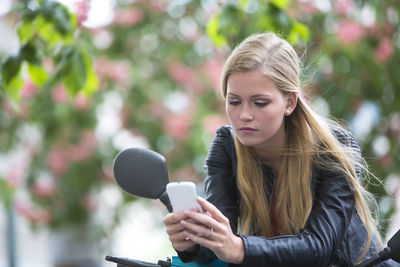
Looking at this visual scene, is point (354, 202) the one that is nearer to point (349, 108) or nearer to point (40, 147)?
point (349, 108)

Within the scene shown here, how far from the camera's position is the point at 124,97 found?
221 inches

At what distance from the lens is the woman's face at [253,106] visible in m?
1.86

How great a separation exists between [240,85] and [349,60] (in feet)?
10.0

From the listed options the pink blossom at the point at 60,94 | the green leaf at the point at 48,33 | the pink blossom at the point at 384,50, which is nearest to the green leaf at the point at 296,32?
the green leaf at the point at 48,33

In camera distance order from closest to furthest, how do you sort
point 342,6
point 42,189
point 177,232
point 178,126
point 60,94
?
point 177,232, point 342,6, point 60,94, point 178,126, point 42,189

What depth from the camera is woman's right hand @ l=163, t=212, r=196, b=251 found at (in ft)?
5.32

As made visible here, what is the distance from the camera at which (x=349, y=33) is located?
4746 millimetres

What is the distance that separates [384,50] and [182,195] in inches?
139

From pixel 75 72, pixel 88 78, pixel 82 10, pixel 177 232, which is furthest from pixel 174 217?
pixel 82 10

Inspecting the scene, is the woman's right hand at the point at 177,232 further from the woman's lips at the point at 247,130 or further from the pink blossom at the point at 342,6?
the pink blossom at the point at 342,6

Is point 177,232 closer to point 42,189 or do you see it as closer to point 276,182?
point 276,182

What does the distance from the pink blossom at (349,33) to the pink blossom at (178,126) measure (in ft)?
4.61

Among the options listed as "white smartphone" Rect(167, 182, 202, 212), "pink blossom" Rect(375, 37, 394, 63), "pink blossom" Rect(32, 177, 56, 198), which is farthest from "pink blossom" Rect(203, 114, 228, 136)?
"white smartphone" Rect(167, 182, 202, 212)

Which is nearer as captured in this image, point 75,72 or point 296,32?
point 75,72
